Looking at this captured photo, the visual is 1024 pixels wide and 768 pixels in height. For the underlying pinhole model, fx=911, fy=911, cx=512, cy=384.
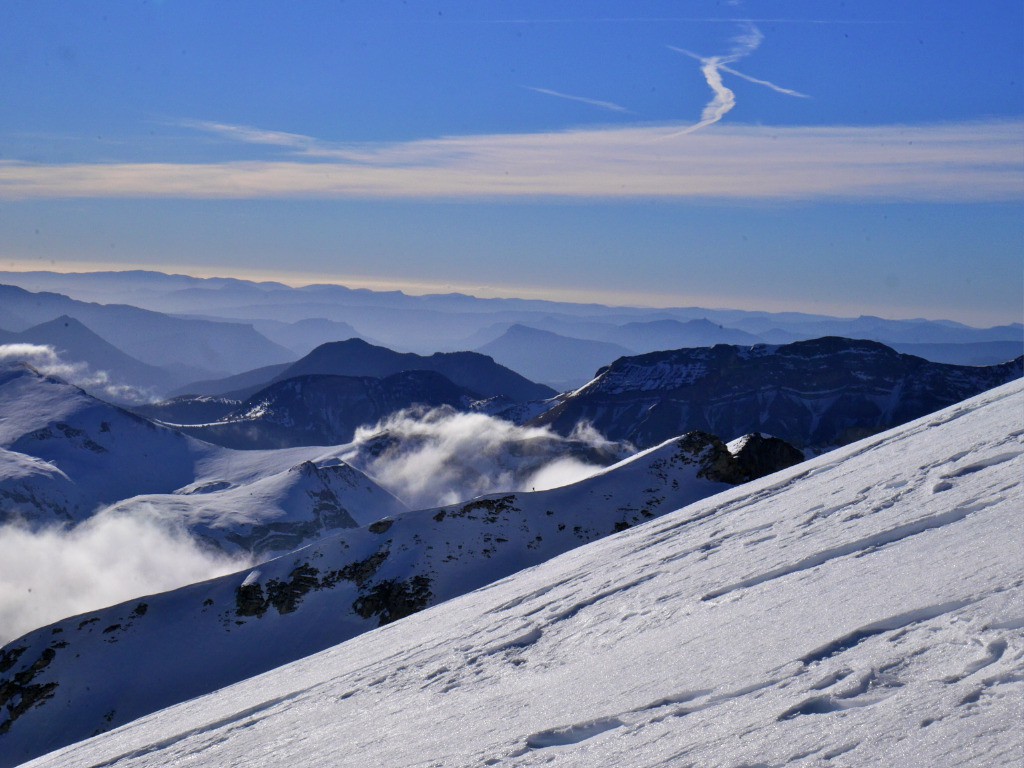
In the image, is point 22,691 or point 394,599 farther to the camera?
point 394,599

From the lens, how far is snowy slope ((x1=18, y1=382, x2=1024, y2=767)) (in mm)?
8508

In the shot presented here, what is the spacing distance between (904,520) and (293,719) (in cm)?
1259

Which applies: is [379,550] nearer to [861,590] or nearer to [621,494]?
[621,494]

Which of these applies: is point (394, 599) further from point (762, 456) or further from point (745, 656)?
point (745, 656)

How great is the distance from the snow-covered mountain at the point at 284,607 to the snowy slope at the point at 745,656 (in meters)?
36.4

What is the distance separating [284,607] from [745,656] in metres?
59.6

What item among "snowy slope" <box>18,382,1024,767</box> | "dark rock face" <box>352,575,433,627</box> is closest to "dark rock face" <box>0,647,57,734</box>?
"dark rock face" <box>352,575,433,627</box>

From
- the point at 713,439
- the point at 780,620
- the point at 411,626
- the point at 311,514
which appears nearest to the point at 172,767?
the point at 411,626

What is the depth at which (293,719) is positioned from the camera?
742 inches

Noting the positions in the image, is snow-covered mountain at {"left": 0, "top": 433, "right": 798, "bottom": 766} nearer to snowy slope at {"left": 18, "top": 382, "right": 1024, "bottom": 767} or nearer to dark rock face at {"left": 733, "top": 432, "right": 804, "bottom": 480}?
dark rock face at {"left": 733, "top": 432, "right": 804, "bottom": 480}

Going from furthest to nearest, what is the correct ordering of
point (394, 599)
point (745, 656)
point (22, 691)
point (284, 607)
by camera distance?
point (284, 607) < point (394, 599) < point (22, 691) < point (745, 656)

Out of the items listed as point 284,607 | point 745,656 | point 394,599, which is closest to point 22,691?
point 284,607

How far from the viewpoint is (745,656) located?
449 inches

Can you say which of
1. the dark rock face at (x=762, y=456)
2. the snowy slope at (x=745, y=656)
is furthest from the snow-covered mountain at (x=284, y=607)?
the snowy slope at (x=745, y=656)
